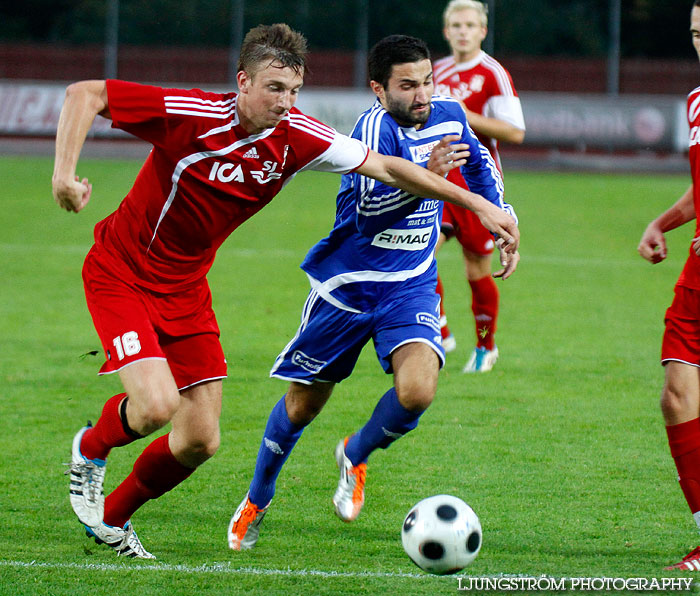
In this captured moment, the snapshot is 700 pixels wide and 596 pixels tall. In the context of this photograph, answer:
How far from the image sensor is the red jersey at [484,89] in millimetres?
7352

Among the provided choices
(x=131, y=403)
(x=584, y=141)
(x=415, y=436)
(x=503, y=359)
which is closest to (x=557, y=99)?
(x=584, y=141)

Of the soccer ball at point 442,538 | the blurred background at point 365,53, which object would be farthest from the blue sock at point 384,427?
the blurred background at point 365,53

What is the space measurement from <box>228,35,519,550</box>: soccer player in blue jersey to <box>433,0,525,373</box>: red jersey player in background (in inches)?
104

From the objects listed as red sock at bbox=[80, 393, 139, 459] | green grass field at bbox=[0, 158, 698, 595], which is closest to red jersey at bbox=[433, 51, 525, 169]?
green grass field at bbox=[0, 158, 698, 595]

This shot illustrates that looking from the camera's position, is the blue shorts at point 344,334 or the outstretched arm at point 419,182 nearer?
the outstretched arm at point 419,182

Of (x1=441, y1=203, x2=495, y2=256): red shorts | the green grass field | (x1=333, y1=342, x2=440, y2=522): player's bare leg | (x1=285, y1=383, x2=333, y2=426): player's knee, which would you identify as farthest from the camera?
(x1=441, y1=203, x2=495, y2=256): red shorts

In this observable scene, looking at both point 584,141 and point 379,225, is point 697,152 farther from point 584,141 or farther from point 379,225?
point 584,141

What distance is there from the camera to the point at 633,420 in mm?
6098

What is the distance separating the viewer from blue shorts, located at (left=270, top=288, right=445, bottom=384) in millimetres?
4367

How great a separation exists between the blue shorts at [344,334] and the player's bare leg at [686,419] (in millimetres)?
927

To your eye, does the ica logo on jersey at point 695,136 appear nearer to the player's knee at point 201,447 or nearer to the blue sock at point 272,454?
the blue sock at point 272,454

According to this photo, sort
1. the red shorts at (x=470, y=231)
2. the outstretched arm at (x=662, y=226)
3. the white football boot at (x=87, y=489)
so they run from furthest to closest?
the red shorts at (x=470, y=231), the outstretched arm at (x=662, y=226), the white football boot at (x=87, y=489)

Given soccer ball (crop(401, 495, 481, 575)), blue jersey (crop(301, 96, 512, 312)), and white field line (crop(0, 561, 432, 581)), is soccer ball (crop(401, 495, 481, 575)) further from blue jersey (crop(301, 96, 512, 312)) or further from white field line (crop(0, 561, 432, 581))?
blue jersey (crop(301, 96, 512, 312))

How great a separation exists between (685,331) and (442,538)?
49.7 inches
